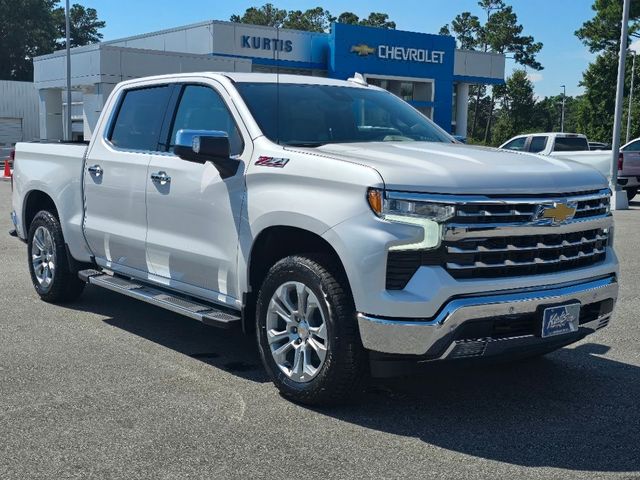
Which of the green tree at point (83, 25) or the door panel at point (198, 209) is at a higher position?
the green tree at point (83, 25)

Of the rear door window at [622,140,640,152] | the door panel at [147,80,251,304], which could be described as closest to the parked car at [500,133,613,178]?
the rear door window at [622,140,640,152]

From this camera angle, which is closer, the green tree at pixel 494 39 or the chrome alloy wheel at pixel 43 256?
the chrome alloy wheel at pixel 43 256

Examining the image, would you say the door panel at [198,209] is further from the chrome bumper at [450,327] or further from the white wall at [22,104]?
the white wall at [22,104]

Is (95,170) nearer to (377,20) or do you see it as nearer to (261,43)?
(261,43)

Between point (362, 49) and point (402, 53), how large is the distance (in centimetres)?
264

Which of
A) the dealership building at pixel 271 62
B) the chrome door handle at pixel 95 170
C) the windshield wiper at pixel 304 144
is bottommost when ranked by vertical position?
the chrome door handle at pixel 95 170

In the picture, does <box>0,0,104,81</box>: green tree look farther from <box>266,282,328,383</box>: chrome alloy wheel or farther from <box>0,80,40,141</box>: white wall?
<box>266,282,328,383</box>: chrome alloy wheel

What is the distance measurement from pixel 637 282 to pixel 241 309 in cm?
549

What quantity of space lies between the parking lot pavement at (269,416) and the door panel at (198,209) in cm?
67

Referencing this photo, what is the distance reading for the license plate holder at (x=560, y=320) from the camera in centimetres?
459

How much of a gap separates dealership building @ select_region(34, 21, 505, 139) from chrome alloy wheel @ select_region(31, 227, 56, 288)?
83.7 feet

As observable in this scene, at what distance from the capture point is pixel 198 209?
18.3ft

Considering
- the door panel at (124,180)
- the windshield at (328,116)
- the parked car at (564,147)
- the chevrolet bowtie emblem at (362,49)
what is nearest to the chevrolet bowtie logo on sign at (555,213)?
the windshield at (328,116)

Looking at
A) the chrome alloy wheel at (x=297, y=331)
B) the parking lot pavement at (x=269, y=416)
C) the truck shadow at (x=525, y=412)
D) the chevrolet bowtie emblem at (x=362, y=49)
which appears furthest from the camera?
the chevrolet bowtie emblem at (x=362, y=49)
